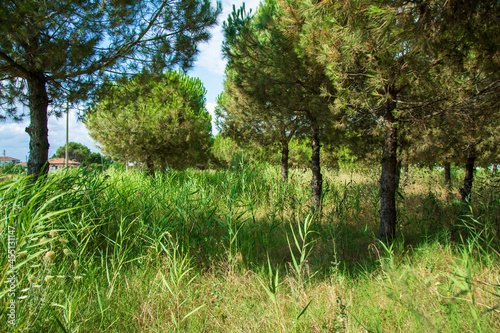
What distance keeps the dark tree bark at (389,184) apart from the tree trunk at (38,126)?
14.8 feet

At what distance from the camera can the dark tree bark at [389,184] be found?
331cm

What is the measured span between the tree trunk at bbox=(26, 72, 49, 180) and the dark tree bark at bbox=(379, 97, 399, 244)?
4.52m

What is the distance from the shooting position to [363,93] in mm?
3250

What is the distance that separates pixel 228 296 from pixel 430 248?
230 cm

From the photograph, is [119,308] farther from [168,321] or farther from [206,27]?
[206,27]

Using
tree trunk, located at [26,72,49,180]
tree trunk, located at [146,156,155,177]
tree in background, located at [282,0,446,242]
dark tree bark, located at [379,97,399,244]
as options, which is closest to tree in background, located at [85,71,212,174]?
tree trunk, located at [146,156,155,177]

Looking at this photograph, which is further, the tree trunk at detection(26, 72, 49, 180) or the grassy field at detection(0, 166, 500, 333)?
the tree trunk at detection(26, 72, 49, 180)

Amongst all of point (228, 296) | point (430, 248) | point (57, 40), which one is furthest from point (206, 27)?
point (430, 248)

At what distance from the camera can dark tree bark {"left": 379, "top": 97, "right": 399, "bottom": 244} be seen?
3.31 metres

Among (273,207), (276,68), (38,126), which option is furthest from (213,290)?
(276,68)

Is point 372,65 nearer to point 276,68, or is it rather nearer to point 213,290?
point 276,68

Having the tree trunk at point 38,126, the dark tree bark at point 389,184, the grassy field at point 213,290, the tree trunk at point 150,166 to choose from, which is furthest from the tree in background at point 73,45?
the tree trunk at point 150,166

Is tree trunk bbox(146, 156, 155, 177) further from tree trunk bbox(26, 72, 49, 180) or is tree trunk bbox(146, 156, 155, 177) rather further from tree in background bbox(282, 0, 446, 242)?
tree in background bbox(282, 0, 446, 242)

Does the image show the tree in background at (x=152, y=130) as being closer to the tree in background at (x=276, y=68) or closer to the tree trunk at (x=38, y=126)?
the tree in background at (x=276, y=68)
